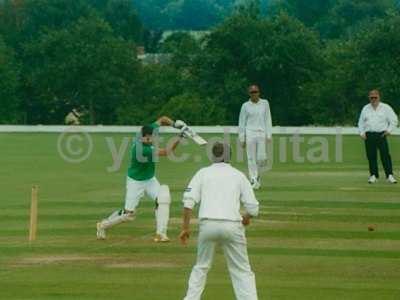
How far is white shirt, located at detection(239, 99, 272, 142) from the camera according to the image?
1196 inches

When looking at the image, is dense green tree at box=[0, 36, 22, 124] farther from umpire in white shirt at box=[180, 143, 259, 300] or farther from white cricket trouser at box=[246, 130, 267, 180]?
umpire in white shirt at box=[180, 143, 259, 300]

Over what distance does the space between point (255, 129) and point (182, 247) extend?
869 centimetres

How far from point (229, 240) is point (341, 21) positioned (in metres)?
129

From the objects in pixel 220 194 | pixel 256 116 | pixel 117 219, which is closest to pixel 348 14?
pixel 256 116

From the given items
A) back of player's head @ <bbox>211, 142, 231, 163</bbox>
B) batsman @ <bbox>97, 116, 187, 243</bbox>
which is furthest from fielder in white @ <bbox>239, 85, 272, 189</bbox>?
back of player's head @ <bbox>211, 142, 231, 163</bbox>

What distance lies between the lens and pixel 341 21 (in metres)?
144

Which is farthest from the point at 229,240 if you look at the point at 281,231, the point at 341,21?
the point at 341,21

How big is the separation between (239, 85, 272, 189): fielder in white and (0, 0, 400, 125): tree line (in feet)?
137

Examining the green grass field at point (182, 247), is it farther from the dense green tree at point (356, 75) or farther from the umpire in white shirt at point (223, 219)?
the dense green tree at point (356, 75)

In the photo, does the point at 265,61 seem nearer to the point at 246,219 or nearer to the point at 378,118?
the point at 378,118

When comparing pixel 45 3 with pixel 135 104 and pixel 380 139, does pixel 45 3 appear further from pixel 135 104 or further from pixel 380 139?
pixel 380 139

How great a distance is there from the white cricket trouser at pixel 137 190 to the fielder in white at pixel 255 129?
7.94m

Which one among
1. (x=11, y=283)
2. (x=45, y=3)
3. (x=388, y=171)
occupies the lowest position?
(x=11, y=283)

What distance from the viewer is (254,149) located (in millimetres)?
30609
